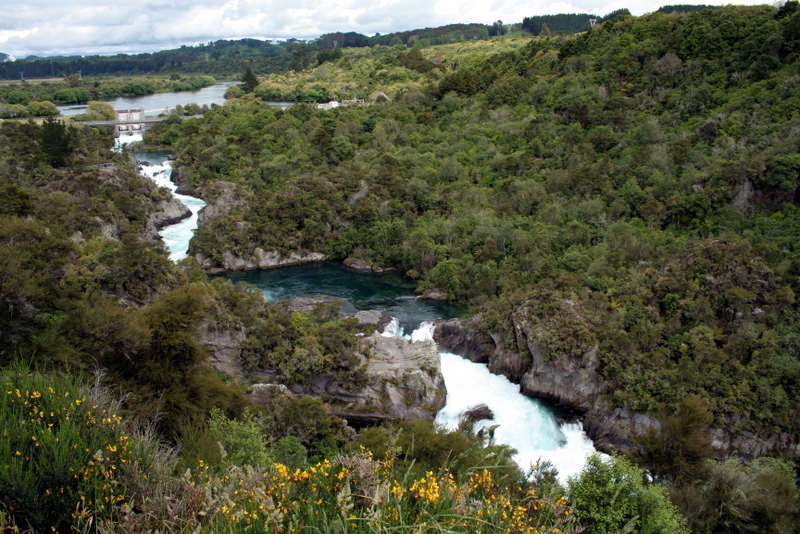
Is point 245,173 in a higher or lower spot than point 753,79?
lower

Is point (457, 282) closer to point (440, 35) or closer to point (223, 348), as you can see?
point (223, 348)

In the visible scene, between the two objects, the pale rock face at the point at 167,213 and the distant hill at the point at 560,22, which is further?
the distant hill at the point at 560,22

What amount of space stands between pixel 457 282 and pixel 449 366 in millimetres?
8629

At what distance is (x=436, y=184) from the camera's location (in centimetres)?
4678

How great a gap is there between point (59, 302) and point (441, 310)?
21.2 m

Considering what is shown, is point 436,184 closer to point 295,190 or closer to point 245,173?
point 295,190

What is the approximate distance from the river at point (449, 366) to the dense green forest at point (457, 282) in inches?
79.1

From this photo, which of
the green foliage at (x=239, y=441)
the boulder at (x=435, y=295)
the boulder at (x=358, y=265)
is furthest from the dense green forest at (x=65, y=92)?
the green foliage at (x=239, y=441)

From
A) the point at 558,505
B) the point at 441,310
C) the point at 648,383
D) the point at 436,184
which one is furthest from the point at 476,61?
the point at 558,505

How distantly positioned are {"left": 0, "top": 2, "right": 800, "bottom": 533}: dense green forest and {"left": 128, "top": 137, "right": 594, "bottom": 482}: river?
6.59 feet

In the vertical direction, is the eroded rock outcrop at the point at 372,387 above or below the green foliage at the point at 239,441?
below

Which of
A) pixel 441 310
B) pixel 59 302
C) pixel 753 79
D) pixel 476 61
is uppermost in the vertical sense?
pixel 476 61

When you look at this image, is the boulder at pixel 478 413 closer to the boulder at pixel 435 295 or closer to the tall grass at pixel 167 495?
the boulder at pixel 435 295

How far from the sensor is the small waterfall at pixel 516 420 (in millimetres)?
20266
